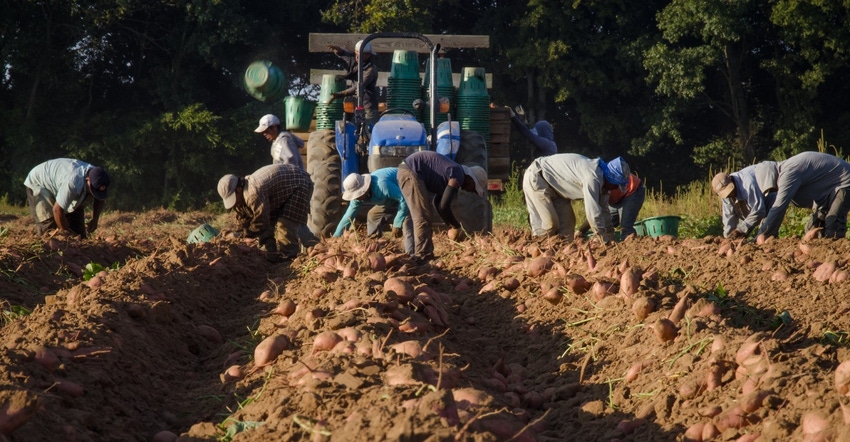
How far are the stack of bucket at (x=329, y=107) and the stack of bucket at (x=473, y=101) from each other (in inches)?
55.5

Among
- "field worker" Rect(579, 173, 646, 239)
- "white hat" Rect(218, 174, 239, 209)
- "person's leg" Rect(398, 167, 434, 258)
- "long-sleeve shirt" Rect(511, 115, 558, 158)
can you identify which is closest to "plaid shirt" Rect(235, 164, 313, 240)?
"white hat" Rect(218, 174, 239, 209)

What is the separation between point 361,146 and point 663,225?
346cm

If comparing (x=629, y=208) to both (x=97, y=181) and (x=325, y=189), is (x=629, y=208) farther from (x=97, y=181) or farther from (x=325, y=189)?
(x=97, y=181)

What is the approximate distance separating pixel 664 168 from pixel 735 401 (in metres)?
19.7

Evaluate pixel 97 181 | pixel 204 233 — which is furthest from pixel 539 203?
pixel 97 181

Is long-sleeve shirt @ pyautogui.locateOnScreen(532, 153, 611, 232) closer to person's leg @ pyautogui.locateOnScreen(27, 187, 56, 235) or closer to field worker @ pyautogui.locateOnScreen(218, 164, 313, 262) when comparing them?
field worker @ pyautogui.locateOnScreen(218, 164, 313, 262)

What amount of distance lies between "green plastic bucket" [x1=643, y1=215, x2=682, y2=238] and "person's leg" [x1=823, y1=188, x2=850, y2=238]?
5.67ft

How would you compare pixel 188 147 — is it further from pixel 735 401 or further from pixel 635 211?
pixel 735 401

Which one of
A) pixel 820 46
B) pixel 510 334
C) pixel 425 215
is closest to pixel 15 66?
pixel 425 215

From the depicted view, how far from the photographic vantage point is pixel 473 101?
11.4m

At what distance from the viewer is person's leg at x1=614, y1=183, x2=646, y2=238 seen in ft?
34.4

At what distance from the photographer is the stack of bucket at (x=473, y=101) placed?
1138cm

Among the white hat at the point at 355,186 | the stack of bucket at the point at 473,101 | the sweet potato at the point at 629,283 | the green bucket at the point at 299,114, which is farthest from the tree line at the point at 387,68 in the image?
the sweet potato at the point at 629,283

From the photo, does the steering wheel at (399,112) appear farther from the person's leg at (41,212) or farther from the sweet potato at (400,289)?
the sweet potato at (400,289)
